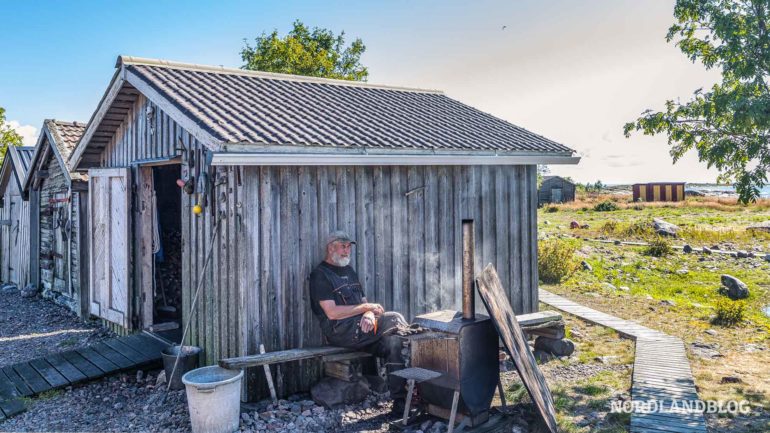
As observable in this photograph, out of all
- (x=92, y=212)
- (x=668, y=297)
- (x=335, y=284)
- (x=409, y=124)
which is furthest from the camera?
(x=668, y=297)

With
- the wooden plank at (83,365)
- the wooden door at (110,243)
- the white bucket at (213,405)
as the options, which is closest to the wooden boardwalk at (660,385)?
the white bucket at (213,405)

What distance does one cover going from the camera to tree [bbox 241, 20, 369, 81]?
25281 millimetres

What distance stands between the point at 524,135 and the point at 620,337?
3.37 metres

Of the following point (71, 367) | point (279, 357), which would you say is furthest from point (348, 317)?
point (71, 367)

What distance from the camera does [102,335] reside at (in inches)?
355

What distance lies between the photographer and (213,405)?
16.6 ft

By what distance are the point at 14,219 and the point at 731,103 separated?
1559 centimetres

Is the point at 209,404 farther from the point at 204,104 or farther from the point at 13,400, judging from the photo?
the point at 204,104

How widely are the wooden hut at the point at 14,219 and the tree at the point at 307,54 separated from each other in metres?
12.4

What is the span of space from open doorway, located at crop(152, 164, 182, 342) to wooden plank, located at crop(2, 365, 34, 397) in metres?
2.08

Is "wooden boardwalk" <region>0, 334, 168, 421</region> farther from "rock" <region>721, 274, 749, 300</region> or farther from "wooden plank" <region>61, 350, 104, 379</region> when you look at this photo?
"rock" <region>721, 274, 749, 300</region>

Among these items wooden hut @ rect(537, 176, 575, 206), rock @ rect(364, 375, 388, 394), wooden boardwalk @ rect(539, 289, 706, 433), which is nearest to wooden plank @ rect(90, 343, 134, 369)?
rock @ rect(364, 375, 388, 394)

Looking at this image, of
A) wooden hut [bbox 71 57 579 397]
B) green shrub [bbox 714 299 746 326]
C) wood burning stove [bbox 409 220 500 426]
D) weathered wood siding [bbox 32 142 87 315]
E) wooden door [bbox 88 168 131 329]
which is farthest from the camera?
weathered wood siding [bbox 32 142 87 315]

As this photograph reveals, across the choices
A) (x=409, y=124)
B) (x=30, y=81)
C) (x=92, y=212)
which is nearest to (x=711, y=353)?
(x=409, y=124)
